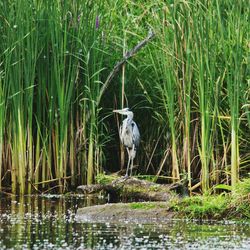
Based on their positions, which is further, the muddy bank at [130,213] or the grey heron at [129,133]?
the grey heron at [129,133]

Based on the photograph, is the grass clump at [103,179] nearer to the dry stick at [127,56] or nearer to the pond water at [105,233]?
the dry stick at [127,56]

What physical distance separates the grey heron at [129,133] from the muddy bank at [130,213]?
2158mm

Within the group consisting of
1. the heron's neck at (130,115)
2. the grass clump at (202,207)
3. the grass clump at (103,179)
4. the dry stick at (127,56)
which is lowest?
the grass clump at (202,207)

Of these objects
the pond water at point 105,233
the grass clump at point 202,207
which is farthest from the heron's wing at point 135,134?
the grass clump at point 202,207

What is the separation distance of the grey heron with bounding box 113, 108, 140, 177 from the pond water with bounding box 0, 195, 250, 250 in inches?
70.7

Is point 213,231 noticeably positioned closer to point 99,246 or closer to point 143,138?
point 99,246

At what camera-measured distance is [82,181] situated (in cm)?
1397

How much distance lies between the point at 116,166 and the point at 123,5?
7.33ft

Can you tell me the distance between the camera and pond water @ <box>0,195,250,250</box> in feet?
31.4

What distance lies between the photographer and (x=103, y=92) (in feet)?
46.5

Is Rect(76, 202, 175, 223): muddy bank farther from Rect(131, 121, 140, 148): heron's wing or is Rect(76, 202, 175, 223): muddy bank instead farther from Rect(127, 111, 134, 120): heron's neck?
Rect(127, 111, 134, 120): heron's neck

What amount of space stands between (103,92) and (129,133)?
0.90 meters

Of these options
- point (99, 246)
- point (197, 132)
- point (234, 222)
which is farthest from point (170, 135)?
point (99, 246)

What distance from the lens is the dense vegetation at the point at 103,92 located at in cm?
1264
